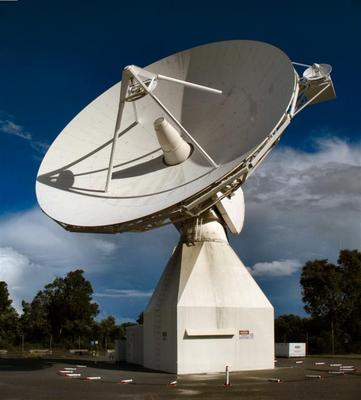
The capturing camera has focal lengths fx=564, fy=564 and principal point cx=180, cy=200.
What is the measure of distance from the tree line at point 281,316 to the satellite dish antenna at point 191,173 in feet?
90.6

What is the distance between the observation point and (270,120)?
20703 mm

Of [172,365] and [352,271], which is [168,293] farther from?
[352,271]

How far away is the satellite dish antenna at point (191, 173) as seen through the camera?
2127 centimetres

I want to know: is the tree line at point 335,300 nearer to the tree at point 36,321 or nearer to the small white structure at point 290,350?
the small white structure at point 290,350

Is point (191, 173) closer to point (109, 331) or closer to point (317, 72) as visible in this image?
point (317, 72)

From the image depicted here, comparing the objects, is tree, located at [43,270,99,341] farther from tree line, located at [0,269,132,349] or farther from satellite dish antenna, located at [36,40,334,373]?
satellite dish antenna, located at [36,40,334,373]

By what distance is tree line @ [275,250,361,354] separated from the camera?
5250 cm

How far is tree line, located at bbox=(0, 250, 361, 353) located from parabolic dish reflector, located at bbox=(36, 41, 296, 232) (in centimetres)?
3198

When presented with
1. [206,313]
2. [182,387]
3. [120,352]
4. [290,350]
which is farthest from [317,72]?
[290,350]

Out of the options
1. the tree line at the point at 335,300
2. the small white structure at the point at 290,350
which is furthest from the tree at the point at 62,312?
the small white structure at the point at 290,350

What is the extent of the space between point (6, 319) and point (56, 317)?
5881 mm

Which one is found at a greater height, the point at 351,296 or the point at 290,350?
the point at 351,296

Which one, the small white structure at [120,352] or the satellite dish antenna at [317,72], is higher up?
the satellite dish antenna at [317,72]

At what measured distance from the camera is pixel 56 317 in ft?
224
